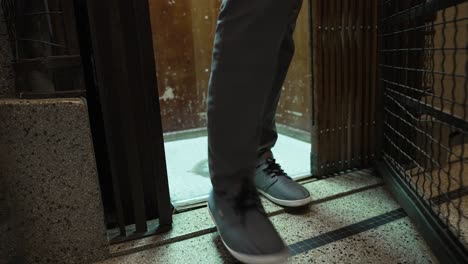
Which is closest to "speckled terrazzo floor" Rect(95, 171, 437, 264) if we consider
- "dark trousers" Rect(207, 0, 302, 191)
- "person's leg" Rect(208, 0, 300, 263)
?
"person's leg" Rect(208, 0, 300, 263)

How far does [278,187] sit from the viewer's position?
934 mm

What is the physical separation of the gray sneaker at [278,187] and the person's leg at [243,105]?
0.30 meters

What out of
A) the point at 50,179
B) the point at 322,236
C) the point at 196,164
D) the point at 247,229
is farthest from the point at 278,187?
the point at 196,164

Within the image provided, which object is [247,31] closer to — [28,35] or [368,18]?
[28,35]

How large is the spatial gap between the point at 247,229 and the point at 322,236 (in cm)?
27

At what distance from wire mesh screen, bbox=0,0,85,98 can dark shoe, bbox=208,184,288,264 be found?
458 mm

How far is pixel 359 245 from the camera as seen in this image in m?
0.73

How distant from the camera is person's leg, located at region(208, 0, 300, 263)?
0.54 meters

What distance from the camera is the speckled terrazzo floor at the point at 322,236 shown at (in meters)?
0.70

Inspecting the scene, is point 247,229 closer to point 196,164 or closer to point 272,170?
→ point 272,170

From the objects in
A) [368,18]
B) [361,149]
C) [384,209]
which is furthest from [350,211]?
[368,18]

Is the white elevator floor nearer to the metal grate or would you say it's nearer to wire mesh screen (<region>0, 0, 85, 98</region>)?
the metal grate

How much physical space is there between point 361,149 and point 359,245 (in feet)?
1.77

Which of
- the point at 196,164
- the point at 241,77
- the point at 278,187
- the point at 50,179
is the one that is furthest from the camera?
the point at 196,164
